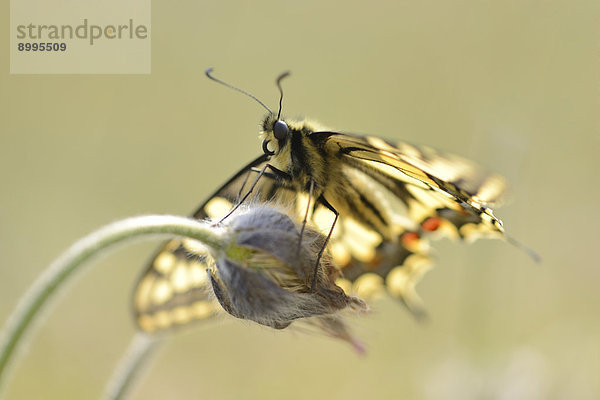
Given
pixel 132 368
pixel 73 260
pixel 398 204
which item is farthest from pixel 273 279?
pixel 398 204

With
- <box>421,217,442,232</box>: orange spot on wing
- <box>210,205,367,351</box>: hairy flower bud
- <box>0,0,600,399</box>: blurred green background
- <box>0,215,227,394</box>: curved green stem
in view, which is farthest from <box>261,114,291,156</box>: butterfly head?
<box>0,0,600,399</box>: blurred green background

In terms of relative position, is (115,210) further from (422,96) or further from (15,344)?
(15,344)

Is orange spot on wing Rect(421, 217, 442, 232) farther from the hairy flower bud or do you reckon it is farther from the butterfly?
the hairy flower bud

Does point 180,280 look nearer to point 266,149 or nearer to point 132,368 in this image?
point 132,368

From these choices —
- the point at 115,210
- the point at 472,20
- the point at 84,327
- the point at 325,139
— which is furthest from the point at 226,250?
the point at 472,20

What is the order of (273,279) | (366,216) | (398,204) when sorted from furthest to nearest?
(398,204) → (366,216) → (273,279)

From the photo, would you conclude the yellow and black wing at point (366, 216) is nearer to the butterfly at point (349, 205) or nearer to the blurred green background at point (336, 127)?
the butterfly at point (349, 205)
